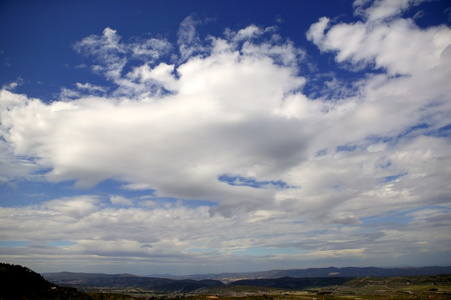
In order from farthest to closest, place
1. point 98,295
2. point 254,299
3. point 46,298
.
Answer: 1. point 254,299
2. point 98,295
3. point 46,298

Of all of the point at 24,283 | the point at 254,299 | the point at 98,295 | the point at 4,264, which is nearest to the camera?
the point at 24,283

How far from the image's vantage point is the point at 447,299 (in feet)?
579

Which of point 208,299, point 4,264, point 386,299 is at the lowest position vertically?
point 386,299

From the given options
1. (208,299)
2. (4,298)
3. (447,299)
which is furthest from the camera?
(447,299)

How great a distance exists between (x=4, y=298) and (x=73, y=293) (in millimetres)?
18024

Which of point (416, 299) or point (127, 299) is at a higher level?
point (127, 299)

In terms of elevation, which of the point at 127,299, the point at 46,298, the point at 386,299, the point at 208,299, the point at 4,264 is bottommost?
the point at 386,299

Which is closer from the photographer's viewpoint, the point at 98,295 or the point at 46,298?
the point at 46,298

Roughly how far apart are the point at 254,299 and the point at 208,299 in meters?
47.7

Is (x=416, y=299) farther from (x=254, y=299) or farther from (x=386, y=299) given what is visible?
→ (x=254, y=299)

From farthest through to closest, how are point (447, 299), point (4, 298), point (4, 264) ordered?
point (447, 299) < point (4, 264) < point (4, 298)

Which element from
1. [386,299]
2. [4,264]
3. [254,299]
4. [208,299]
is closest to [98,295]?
[4,264]

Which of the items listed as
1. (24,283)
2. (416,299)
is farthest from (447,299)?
(24,283)

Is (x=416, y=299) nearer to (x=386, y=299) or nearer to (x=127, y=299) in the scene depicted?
(x=386, y=299)
